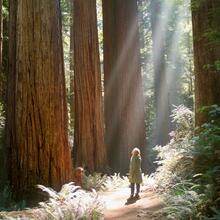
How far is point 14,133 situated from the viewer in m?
9.02

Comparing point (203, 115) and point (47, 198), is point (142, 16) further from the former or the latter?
point (47, 198)

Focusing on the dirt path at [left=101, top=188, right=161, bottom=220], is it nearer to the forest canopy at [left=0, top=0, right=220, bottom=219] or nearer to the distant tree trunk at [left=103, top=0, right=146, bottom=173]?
the forest canopy at [left=0, top=0, right=220, bottom=219]

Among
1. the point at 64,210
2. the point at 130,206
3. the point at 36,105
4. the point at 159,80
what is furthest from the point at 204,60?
the point at 159,80

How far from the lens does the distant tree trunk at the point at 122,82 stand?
1688 cm

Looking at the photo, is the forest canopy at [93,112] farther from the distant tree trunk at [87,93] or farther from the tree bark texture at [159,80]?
the tree bark texture at [159,80]

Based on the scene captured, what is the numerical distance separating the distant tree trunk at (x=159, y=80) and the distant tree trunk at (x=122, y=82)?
40.7ft

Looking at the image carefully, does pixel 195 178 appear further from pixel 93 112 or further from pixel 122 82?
pixel 122 82

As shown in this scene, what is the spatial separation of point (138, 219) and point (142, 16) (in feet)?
88.5

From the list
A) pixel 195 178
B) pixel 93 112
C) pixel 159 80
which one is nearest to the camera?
pixel 195 178

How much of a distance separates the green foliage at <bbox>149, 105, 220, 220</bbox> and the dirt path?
0.31 m

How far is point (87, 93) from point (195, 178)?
6122mm

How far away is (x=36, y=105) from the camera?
8.92 meters

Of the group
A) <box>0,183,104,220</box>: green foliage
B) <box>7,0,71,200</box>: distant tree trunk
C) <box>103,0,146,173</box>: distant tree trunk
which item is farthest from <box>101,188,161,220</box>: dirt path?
<box>103,0,146,173</box>: distant tree trunk

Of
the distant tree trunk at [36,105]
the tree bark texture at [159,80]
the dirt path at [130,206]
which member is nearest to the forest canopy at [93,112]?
the distant tree trunk at [36,105]
